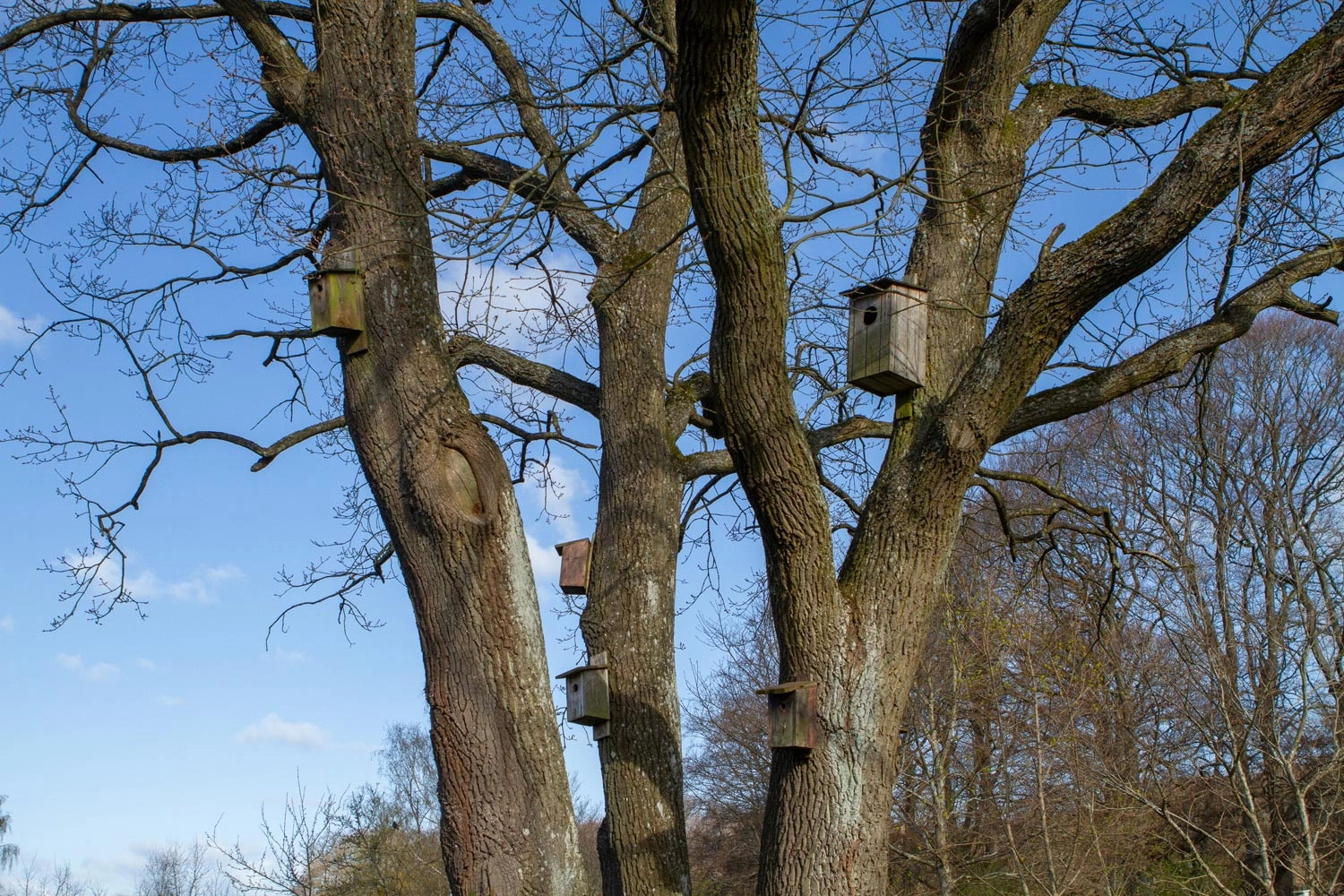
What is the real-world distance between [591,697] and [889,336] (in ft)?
6.87

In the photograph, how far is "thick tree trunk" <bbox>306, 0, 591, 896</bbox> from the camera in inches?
175

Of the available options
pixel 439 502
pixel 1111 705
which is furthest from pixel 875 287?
pixel 1111 705

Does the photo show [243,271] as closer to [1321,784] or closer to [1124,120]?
[1124,120]

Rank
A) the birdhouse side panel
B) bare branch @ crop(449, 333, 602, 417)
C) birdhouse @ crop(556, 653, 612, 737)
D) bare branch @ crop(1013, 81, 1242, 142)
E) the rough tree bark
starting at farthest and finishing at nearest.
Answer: bare branch @ crop(449, 333, 602, 417) < bare branch @ crop(1013, 81, 1242, 142) < birdhouse @ crop(556, 653, 612, 737) < the birdhouse side panel < the rough tree bark

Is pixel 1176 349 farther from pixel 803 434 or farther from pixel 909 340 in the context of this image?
pixel 803 434

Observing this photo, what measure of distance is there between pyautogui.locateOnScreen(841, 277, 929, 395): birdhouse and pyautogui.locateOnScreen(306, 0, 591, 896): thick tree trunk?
160cm

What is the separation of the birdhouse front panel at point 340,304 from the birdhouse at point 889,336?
2127mm

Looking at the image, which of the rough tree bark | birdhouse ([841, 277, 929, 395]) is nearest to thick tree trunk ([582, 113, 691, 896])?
the rough tree bark

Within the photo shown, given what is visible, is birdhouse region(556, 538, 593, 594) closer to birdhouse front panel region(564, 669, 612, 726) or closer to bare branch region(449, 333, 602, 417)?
birdhouse front panel region(564, 669, 612, 726)

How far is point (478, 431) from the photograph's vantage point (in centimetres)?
495

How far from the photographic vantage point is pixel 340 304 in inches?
193

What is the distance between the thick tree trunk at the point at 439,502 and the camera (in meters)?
4.45

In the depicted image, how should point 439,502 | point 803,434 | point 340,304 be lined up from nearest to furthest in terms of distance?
point 803,434, point 439,502, point 340,304

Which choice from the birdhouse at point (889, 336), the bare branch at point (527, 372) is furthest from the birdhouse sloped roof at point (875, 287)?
the bare branch at point (527, 372)
